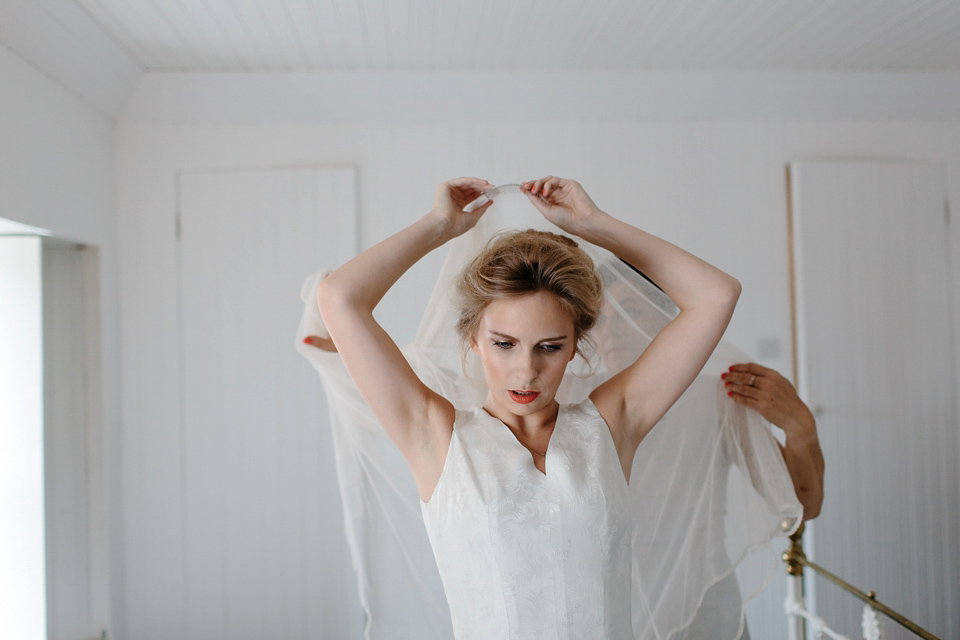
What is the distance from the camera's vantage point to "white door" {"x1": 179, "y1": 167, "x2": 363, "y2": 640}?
2.65 meters

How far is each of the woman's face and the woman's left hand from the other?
0.20 m

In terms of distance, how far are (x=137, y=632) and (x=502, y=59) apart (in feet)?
9.68

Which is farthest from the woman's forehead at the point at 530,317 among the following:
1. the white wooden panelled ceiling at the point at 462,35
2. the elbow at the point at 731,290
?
the white wooden panelled ceiling at the point at 462,35

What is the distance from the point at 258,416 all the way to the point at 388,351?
181 cm

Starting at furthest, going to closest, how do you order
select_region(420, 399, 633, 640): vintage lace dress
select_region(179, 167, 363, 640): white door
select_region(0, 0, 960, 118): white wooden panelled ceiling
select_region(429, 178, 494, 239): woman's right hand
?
select_region(179, 167, 363, 640): white door < select_region(0, 0, 960, 118): white wooden panelled ceiling < select_region(429, 178, 494, 239): woman's right hand < select_region(420, 399, 633, 640): vintage lace dress

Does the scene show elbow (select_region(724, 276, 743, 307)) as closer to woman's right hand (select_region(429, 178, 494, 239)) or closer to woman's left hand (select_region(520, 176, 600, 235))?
woman's left hand (select_region(520, 176, 600, 235))

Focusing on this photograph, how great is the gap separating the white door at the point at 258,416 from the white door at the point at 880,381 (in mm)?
2143

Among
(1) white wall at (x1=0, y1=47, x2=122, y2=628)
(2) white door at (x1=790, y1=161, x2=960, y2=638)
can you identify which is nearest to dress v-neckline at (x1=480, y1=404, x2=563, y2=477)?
(1) white wall at (x1=0, y1=47, x2=122, y2=628)

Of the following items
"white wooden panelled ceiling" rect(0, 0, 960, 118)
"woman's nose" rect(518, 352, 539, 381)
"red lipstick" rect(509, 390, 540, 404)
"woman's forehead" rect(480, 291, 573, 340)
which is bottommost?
"red lipstick" rect(509, 390, 540, 404)

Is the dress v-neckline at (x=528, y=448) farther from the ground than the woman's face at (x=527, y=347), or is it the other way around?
the woman's face at (x=527, y=347)

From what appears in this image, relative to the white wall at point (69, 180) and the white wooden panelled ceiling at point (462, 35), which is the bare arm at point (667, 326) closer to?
the white wooden panelled ceiling at point (462, 35)

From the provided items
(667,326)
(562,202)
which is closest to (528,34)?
(562,202)

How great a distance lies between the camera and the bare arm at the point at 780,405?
1490 millimetres

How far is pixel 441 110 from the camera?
2.71 metres
